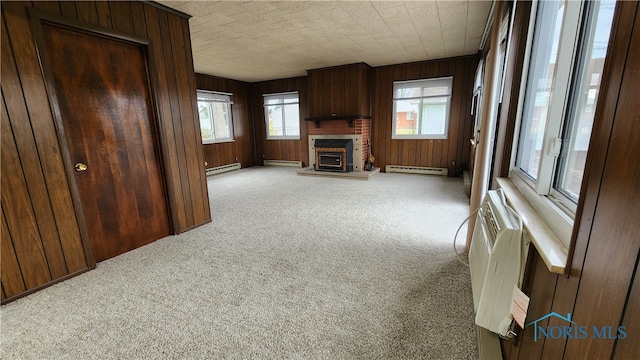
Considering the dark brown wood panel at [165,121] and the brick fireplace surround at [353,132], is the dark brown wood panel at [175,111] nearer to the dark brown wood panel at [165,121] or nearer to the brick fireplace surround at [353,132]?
the dark brown wood panel at [165,121]

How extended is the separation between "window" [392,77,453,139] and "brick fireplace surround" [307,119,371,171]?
759mm

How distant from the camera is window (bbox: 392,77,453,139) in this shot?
5598 millimetres

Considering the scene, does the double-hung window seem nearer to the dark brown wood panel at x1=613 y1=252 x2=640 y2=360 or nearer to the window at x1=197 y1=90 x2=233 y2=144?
the dark brown wood panel at x1=613 y1=252 x2=640 y2=360

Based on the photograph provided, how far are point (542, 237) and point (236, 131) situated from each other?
737cm

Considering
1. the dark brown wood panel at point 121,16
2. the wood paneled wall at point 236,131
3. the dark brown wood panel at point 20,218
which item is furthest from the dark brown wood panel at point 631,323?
the wood paneled wall at point 236,131

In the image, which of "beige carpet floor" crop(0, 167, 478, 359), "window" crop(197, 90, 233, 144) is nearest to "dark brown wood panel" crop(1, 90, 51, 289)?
"beige carpet floor" crop(0, 167, 478, 359)

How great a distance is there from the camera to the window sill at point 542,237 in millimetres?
768

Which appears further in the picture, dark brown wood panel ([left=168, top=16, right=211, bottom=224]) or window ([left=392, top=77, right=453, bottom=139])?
window ([left=392, top=77, right=453, bottom=139])

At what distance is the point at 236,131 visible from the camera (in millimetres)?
7379

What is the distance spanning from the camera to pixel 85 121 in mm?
2225

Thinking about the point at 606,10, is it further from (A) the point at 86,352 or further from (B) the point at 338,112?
(B) the point at 338,112

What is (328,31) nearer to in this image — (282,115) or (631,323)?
(631,323)

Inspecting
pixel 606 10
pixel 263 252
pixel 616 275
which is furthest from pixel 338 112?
pixel 616 275

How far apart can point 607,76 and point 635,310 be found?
20.5 inches
